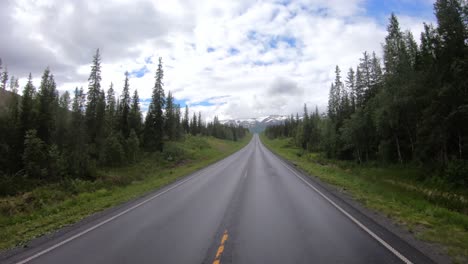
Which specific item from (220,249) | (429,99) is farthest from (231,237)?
(429,99)

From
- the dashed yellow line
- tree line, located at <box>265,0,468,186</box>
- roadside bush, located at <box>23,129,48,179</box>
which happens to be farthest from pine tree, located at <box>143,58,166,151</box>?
the dashed yellow line

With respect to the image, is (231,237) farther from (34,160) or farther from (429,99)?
(34,160)

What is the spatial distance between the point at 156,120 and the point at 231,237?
49068 mm

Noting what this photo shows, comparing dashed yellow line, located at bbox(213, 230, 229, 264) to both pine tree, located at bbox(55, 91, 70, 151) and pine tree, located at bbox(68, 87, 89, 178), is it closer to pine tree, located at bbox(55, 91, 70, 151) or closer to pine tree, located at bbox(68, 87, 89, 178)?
pine tree, located at bbox(68, 87, 89, 178)

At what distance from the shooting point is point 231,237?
6867mm

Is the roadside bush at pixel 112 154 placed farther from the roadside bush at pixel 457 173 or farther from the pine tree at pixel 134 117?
the roadside bush at pixel 457 173

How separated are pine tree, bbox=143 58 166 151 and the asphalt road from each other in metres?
41.8

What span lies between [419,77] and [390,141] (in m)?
10.9

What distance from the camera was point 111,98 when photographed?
6356cm

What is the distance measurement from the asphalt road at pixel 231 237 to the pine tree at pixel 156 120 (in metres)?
41.8

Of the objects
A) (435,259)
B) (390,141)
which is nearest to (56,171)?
(435,259)

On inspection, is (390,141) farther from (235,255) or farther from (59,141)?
(59,141)

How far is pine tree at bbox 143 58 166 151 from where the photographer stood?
51938 mm

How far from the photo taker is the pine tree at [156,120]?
5194 centimetres
